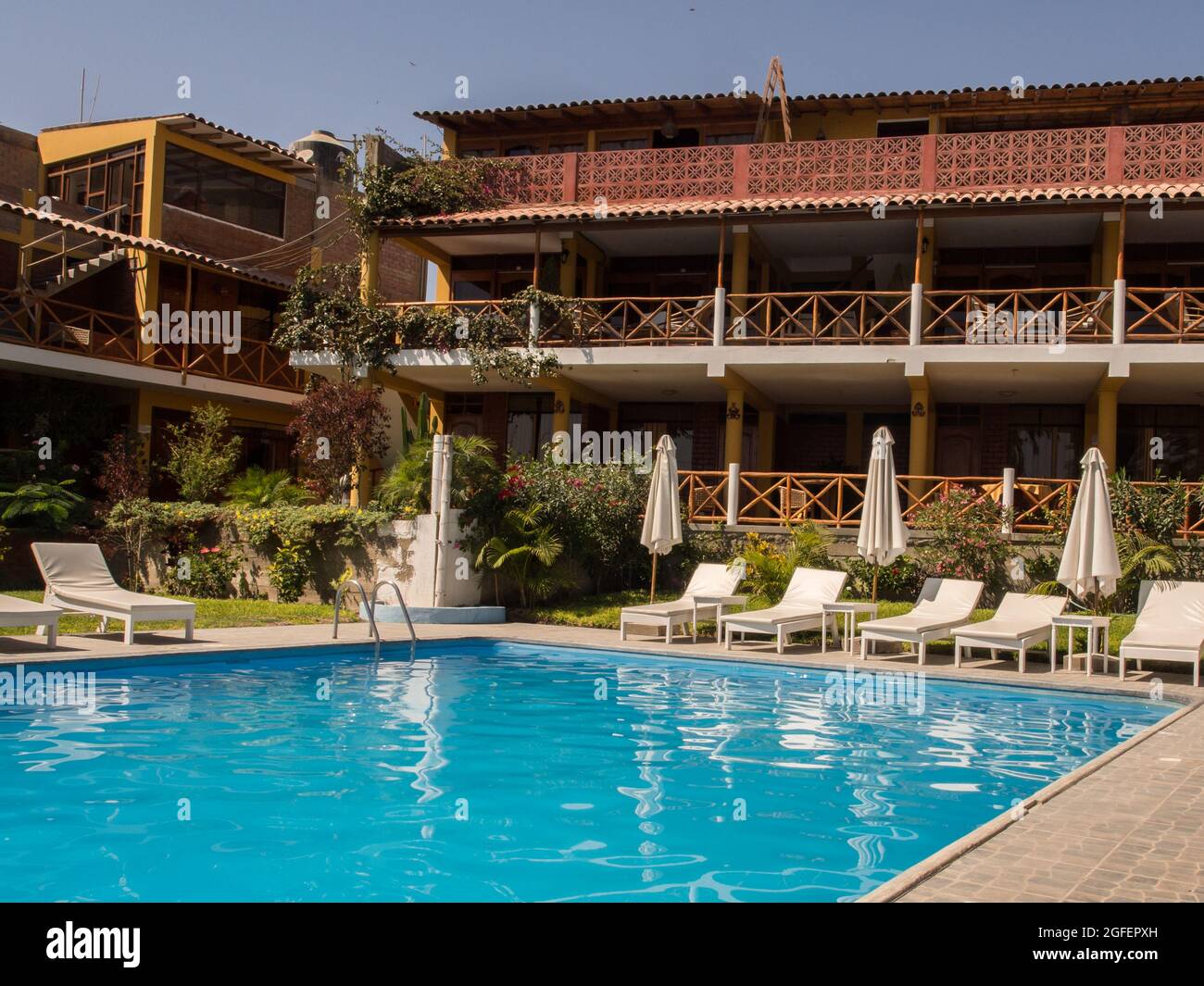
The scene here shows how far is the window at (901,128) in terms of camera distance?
22.9 metres

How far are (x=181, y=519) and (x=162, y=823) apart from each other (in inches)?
554

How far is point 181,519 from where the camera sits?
1905cm

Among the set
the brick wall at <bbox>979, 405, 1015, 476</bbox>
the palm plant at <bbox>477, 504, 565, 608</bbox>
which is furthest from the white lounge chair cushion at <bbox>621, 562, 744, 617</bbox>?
the brick wall at <bbox>979, 405, 1015, 476</bbox>

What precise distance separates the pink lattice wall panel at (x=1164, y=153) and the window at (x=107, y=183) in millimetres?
21046

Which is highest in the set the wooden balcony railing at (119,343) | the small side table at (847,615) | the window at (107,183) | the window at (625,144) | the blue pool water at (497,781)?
the window at (625,144)

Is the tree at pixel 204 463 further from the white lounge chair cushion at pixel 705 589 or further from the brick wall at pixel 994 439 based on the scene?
the brick wall at pixel 994 439

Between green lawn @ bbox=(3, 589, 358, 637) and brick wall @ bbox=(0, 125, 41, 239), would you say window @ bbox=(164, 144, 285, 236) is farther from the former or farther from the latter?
green lawn @ bbox=(3, 589, 358, 637)

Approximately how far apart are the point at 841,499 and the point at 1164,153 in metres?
8.28

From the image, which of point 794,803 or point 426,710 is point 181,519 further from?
point 794,803

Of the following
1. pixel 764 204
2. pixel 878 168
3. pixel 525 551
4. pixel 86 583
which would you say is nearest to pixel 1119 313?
pixel 878 168

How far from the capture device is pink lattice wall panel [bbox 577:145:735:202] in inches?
823

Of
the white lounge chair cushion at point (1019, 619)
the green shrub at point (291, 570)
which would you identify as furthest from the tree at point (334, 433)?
the white lounge chair cushion at point (1019, 619)

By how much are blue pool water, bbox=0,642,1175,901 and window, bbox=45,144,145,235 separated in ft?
58.3
